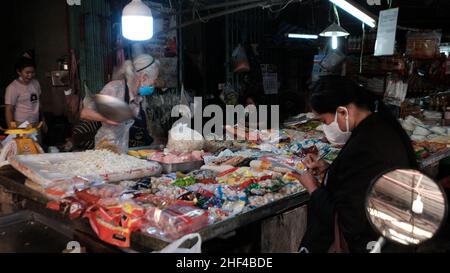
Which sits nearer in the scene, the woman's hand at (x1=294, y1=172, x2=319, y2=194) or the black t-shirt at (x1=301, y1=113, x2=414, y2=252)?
the black t-shirt at (x1=301, y1=113, x2=414, y2=252)

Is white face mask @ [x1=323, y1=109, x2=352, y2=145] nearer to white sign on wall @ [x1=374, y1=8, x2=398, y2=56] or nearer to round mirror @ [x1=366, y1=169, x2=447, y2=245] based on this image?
round mirror @ [x1=366, y1=169, x2=447, y2=245]

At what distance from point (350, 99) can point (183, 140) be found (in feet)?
6.97

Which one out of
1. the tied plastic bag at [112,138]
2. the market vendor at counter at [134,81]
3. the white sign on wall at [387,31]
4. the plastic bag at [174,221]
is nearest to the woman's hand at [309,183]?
the plastic bag at [174,221]

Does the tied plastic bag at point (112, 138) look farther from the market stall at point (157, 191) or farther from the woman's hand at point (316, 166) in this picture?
the woman's hand at point (316, 166)

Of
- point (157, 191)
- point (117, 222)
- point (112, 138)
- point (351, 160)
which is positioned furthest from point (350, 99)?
point (112, 138)

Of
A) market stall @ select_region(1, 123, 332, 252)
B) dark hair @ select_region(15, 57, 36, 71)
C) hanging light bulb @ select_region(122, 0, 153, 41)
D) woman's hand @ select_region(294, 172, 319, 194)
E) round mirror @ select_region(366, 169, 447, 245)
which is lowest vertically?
market stall @ select_region(1, 123, 332, 252)

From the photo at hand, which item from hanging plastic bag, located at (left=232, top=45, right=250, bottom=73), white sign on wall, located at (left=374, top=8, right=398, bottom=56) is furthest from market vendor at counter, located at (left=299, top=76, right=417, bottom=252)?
hanging plastic bag, located at (left=232, top=45, right=250, bottom=73)

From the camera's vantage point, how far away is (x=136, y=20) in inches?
156

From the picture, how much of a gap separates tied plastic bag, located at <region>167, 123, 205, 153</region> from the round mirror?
2.81 metres

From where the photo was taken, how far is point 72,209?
244 cm

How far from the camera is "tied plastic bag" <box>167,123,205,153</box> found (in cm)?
421

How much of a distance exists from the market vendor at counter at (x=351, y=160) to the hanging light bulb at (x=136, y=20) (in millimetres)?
2100

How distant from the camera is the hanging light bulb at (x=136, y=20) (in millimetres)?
3951
